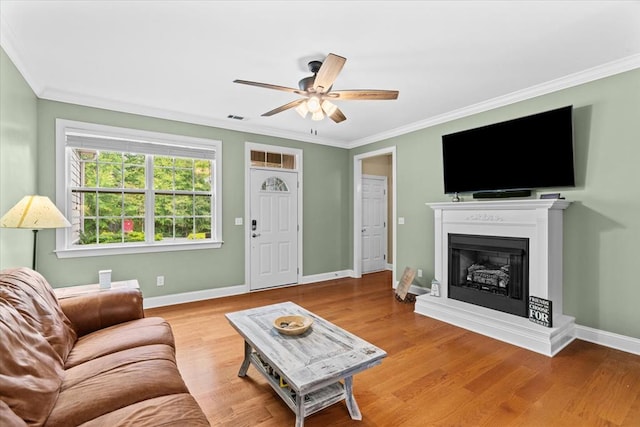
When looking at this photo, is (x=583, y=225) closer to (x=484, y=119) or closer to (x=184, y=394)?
(x=484, y=119)

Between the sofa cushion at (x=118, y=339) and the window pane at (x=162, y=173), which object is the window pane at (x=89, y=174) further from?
the sofa cushion at (x=118, y=339)

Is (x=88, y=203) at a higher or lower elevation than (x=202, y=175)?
lower

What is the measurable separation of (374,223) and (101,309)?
496 cm

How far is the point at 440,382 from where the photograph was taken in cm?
229

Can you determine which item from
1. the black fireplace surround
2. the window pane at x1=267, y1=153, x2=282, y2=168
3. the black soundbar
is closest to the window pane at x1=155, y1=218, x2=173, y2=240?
the window pane at x1=267, y1=153, x2=282, y2=168

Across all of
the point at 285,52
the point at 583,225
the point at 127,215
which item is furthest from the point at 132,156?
the point at 583,225

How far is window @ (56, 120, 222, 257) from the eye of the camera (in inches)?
141

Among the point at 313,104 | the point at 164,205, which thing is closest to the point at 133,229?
the point at 164,205

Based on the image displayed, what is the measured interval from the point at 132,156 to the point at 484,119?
4401mm

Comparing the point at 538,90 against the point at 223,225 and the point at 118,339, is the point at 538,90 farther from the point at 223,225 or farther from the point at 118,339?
the point at 118,339

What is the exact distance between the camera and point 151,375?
59.2 inches

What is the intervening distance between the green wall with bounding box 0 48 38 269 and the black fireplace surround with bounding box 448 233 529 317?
4.38 metres

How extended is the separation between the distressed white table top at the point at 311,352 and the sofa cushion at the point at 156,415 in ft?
1.52

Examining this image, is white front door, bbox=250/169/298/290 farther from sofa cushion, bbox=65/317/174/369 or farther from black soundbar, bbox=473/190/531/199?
black soundbar, bbox=473/190/531/199
